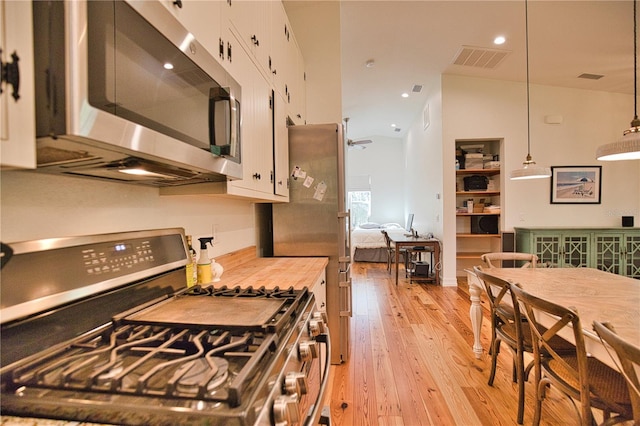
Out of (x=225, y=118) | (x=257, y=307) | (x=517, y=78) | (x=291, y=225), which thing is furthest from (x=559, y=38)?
(x=257, y=307)

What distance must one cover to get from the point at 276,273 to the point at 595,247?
4.85 m

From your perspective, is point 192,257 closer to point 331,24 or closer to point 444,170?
point 331,24

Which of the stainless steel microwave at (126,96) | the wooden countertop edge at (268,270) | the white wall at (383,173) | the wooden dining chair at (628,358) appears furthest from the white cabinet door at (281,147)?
the white wall at (383,173)

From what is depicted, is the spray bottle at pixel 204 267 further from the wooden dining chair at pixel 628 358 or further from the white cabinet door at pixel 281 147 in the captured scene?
the wooden dining chair at pixel 628 358

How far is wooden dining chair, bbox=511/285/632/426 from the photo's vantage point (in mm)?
1194

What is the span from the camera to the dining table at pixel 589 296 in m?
1.20

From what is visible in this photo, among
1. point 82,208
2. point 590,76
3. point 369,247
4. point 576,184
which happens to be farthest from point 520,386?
point 369,247

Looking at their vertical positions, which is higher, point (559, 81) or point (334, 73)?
point (559, 81)

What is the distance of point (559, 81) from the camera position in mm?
4359

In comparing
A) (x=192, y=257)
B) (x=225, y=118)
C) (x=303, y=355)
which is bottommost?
(x=303, y=355)

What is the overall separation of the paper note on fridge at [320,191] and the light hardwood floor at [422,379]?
4.56 feet

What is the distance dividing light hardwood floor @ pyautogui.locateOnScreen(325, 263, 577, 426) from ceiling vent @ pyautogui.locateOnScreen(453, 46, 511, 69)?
11.1ft

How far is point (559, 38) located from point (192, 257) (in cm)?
451

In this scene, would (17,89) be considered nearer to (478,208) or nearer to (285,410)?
(285,410)
